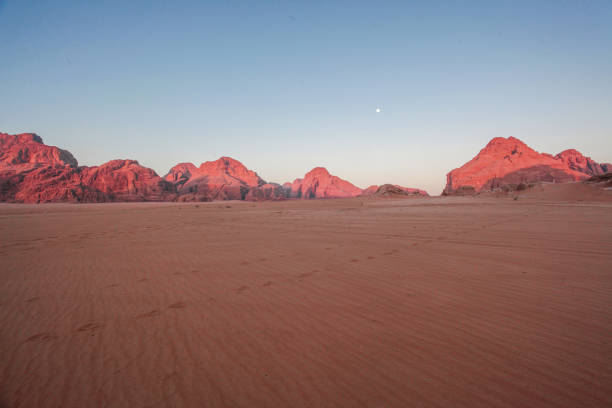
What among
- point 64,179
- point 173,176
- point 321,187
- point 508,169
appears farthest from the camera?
point 321,187

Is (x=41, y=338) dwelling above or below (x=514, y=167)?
below

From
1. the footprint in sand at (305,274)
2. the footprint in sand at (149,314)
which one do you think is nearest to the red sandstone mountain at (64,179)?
the footprint in sand at (149,314)

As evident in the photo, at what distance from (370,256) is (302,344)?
3.15 m

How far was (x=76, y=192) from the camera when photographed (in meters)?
57.1

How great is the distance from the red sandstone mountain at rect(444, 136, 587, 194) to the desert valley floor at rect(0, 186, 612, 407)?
8456 centimetres

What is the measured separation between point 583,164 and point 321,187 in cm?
12287

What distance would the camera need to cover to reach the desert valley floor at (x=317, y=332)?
1.70 meters

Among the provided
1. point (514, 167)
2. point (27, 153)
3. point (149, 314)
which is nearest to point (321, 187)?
point (514, 167)

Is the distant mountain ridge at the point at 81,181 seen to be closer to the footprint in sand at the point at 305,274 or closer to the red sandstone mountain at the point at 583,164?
the footprint in sand at the point at 305,274

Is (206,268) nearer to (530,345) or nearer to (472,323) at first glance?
(472,323)

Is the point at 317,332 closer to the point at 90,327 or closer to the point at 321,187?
the point at 90,327

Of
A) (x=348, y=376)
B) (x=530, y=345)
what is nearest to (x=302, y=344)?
(x=348, y=376)

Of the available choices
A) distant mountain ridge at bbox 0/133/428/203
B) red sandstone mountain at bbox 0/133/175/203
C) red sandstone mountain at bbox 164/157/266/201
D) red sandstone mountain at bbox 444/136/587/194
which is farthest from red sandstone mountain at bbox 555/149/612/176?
red sandstone mountain at bbox 0/133/175/203

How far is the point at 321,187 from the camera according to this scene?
165375 millimetres
